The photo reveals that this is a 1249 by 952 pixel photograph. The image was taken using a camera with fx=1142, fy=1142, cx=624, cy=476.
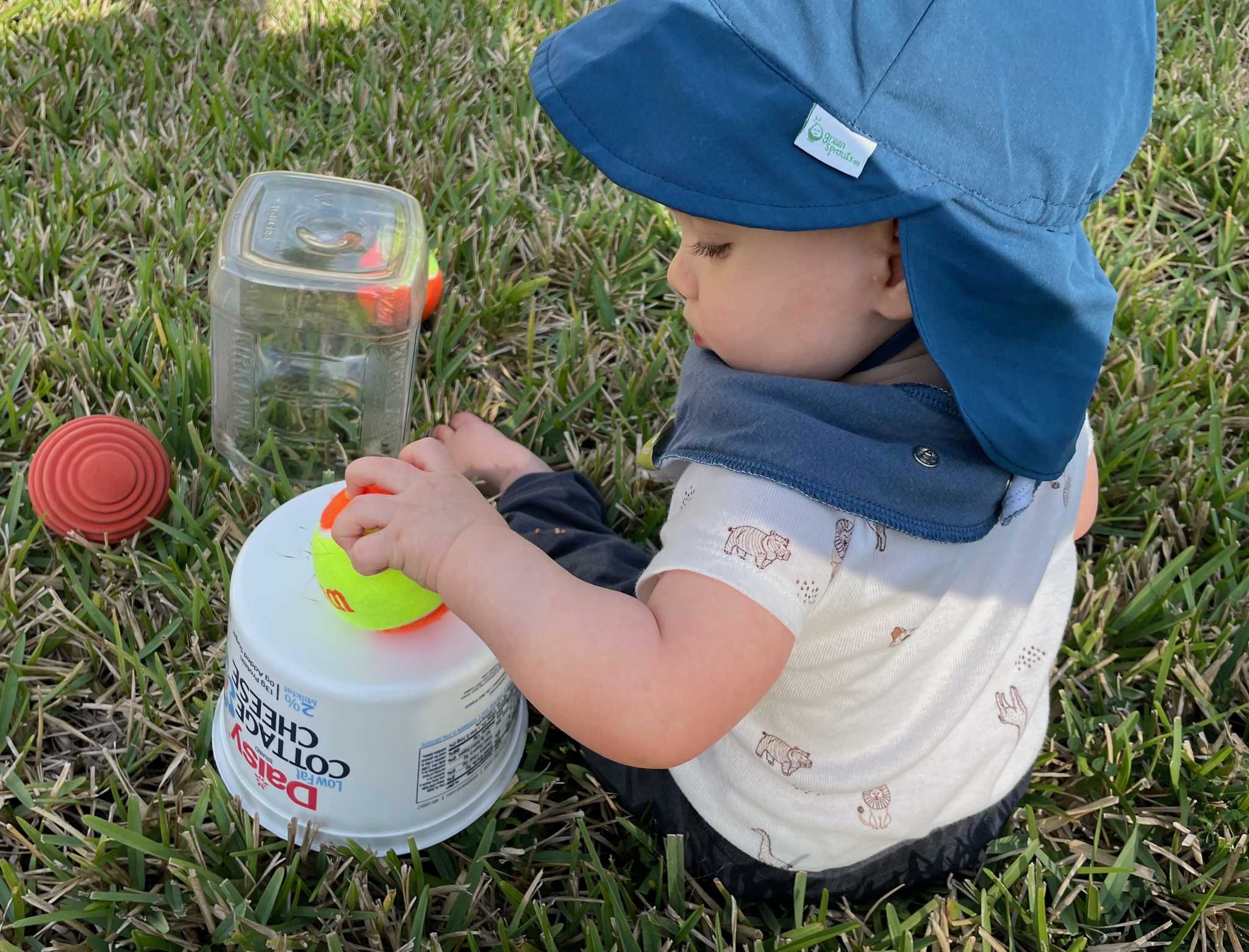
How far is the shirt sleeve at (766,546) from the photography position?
113 cm

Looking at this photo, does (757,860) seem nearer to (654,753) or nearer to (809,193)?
(654,753)

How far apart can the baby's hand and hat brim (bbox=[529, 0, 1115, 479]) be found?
41 cm

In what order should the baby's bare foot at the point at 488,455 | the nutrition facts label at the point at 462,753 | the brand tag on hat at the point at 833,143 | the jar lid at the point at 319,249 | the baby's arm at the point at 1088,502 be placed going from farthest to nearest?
1. the baby's bare foot at the point at 488,455
2. the jar lid at the point at 319,249
3. the baby's arm at the point at 1088,502
4. the nutrition facts label at the point at 462,753
5. the brand tag on hat at the point at 833,143

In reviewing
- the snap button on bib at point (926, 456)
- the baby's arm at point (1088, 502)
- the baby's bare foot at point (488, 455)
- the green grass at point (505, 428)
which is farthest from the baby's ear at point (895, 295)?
the baby's bare foot at point (488, 455)

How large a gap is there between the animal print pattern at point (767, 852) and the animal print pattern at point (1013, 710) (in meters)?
0.32

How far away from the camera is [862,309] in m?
1.21

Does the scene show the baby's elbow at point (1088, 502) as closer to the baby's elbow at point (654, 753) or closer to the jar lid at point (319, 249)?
the baby's elbow at point (654, 753)

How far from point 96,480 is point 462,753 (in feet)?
2.33

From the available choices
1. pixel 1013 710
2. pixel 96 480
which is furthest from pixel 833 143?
pixel 96 480

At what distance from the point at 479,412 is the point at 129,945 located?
1.06 meters

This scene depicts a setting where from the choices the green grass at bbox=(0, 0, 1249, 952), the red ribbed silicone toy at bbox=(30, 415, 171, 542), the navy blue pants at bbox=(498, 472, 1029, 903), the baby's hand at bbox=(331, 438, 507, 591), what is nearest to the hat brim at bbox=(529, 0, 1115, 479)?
the baby's hand at bbox=(331, 438, 507, 591)

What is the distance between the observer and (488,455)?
1.97 meters

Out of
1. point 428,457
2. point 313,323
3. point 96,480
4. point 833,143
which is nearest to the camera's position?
point 833,143

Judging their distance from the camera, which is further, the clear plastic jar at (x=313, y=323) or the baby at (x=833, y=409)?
the clear plastic jar at (x=313, y=323)
